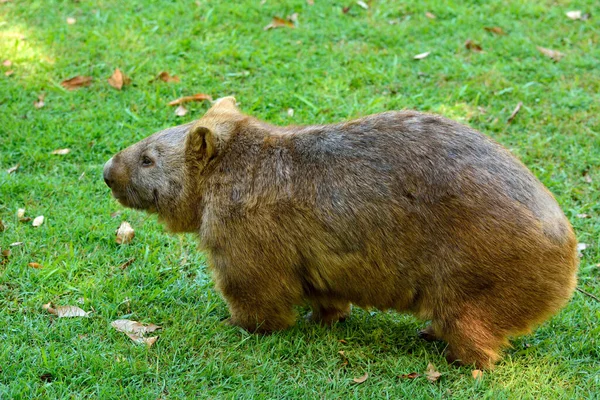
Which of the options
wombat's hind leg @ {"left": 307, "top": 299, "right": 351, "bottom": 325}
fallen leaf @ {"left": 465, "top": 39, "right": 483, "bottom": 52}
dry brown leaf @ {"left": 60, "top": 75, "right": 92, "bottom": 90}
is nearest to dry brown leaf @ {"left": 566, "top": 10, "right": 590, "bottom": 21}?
fallen leaf @ {"left": 465, "top": 39, "right": 483, "bottom": 52}

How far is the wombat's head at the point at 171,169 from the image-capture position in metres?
4.88

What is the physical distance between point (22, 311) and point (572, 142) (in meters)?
4.96

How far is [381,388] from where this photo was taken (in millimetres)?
4473

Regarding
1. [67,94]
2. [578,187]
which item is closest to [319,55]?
[67,94]

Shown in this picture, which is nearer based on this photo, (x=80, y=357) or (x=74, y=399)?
(x=74, y=399)

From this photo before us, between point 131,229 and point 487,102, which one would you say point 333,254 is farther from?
point 487,102

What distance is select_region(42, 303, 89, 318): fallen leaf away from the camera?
4.96 metres

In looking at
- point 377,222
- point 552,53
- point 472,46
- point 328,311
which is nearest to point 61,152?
point 328,311

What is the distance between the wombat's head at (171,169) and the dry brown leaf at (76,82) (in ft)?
9.99

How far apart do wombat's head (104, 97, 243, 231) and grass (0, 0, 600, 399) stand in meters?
0.64

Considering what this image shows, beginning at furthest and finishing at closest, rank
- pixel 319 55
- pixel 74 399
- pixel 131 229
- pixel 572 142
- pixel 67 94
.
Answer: pixel 319 55 < pixel 67 94 < pixel 572 142 < pixel 131 229 < pixel 74 399

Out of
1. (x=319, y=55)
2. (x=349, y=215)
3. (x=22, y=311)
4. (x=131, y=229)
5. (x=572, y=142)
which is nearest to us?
(x=349, y=215)

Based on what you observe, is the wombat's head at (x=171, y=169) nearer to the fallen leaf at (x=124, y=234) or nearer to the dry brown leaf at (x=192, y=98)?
the fallen leaf at (x=124, y=234)

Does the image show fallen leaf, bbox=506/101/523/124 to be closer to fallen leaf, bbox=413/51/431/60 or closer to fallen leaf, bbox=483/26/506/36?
fallen leaf, bbox=413/51/431/60
